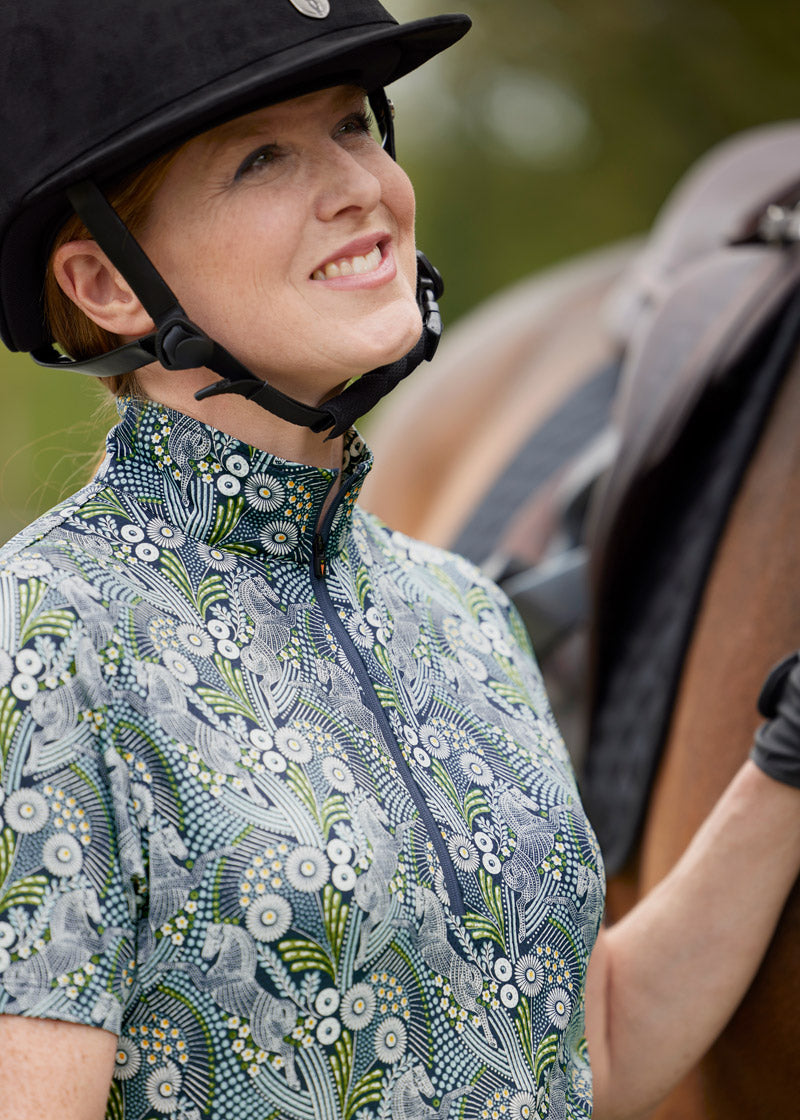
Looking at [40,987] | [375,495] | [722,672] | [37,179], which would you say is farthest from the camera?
[375,495]

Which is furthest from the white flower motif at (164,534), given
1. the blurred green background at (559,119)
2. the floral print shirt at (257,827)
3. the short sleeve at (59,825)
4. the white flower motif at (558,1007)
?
the blurred green background at (559,119)

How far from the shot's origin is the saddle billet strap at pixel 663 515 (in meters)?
1.44

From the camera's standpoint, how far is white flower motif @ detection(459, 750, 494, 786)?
94cm

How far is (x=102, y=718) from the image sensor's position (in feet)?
2.56

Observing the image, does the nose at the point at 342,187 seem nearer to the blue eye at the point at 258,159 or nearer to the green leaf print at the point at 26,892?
→ the blue eye at the point at 258,159

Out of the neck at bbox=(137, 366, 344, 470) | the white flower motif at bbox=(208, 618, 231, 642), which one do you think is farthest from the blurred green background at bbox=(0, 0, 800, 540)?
the white flower motif at bbox=(208, 618, 231, 642)

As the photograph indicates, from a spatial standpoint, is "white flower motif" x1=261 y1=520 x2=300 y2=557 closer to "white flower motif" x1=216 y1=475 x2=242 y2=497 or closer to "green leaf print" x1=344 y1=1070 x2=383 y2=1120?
"white flower motif" x1=216 y1=475 x2=242 y2=497

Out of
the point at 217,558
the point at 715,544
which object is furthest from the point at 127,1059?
the point at 715,544

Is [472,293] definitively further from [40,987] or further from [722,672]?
[40,987]

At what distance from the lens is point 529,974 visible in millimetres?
913

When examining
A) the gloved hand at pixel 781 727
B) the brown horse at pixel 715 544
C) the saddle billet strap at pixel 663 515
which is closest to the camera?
the gloved hand at pixel 781 727

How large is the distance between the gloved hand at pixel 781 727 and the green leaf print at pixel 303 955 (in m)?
0.48

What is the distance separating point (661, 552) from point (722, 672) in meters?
0.28

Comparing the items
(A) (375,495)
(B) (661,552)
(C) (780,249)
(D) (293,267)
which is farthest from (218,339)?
(A) (375,495)
